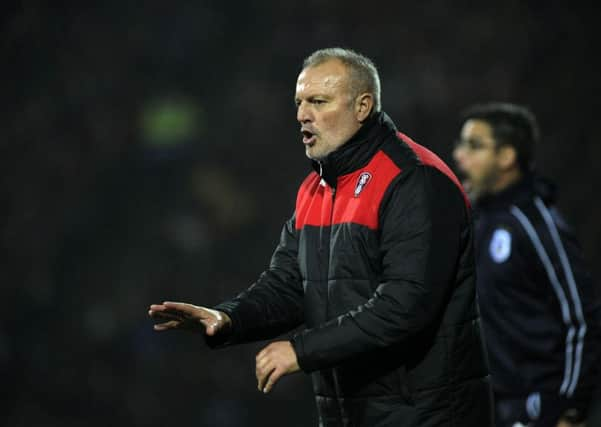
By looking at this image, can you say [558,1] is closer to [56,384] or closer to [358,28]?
[358,28]

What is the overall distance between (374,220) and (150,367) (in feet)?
10.4

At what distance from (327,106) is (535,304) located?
130cm

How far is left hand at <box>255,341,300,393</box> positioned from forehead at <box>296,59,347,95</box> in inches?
24.7

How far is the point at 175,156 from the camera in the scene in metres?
5.01

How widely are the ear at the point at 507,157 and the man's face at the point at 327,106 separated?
1.42m

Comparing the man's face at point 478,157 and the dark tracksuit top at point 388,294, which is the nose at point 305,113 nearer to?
the dark tracksuit top at point 388,294

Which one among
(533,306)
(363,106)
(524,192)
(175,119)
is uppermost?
(175,119)

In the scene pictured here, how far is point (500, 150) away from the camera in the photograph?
3479 mm

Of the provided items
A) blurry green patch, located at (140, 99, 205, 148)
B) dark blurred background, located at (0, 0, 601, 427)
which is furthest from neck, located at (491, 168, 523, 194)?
blurry green patch, located at (140, 99, 205, 148)

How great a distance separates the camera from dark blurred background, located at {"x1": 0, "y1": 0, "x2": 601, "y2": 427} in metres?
4.88

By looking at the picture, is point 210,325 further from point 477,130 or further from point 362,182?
point 477,130

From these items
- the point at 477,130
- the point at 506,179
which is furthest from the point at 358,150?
the point at 477,130

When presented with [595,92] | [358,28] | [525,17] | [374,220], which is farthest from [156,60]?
[374,220]

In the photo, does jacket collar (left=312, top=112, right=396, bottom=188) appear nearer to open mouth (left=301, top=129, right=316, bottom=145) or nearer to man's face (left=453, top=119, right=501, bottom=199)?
open mouth (left=301, top=129, right=316, bottom=145)
